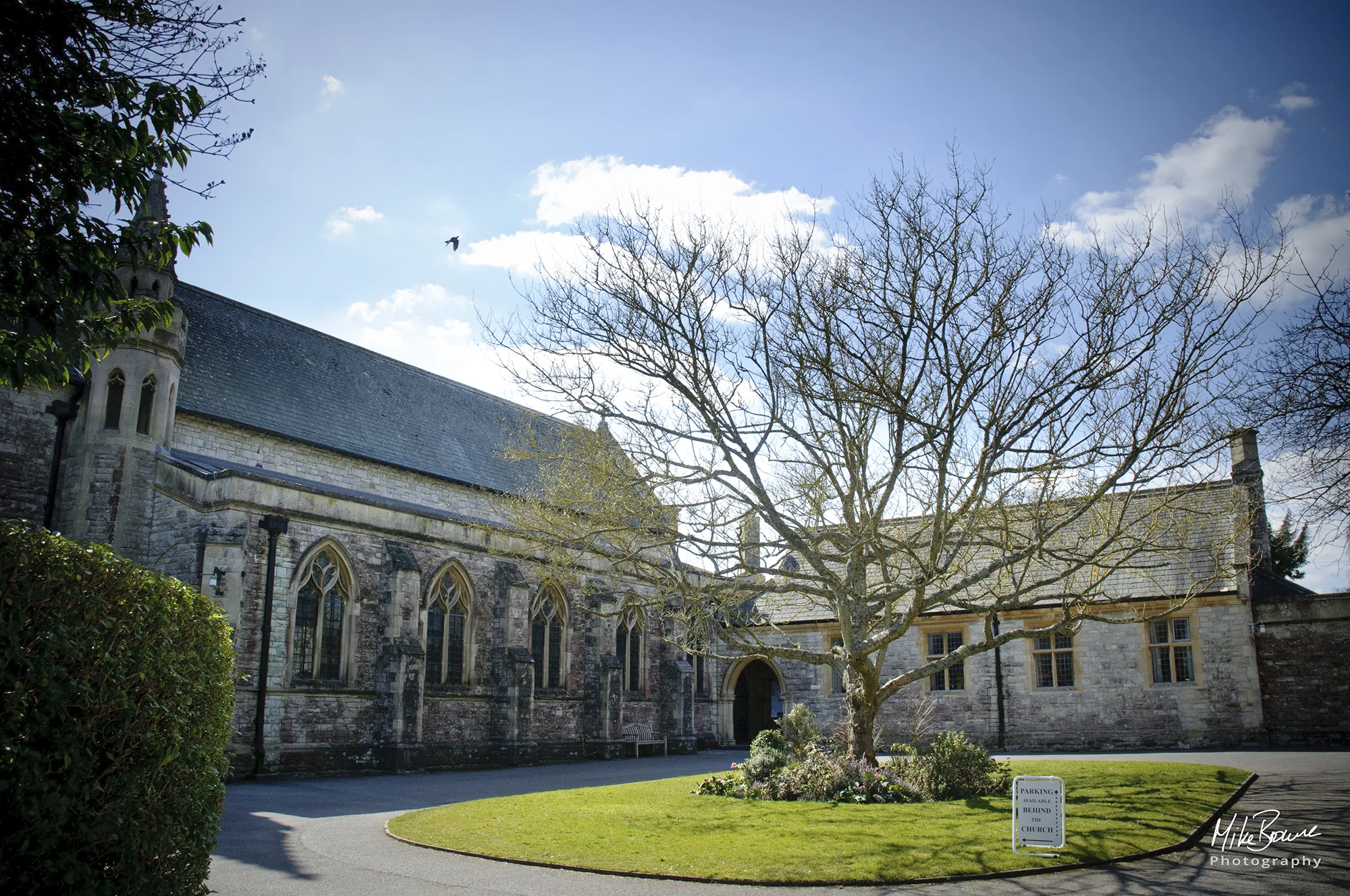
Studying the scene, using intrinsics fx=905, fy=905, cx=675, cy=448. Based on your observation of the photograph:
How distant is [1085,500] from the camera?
526 inches

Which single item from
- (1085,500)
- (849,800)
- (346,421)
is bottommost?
(849,800)

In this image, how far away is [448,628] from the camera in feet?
76.5

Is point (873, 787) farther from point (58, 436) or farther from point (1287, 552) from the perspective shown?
point (1287, 552)

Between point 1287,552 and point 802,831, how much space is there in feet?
103

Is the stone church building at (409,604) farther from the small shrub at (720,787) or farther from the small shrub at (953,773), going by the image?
the small shrub at (953,773)

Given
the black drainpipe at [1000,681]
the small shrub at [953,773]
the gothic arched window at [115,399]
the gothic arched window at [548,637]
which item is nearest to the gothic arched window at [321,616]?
the gothic arched window at [115,399]

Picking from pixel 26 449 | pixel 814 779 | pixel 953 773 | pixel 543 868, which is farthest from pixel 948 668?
pixel 26 449

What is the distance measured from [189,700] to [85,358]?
303 centimetres

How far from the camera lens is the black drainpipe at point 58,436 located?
18.8 m

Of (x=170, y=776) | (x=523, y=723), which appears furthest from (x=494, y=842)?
(x=523, y=723)

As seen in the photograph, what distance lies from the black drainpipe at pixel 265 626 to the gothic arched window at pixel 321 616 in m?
0.87

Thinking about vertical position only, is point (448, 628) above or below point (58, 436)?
below

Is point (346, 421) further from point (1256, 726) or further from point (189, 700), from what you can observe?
point (1256, 726)

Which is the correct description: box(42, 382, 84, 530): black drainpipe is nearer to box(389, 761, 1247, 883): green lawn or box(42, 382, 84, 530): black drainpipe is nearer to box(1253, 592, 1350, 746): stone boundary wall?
box(389, 761, 1247, 883): green lawn
